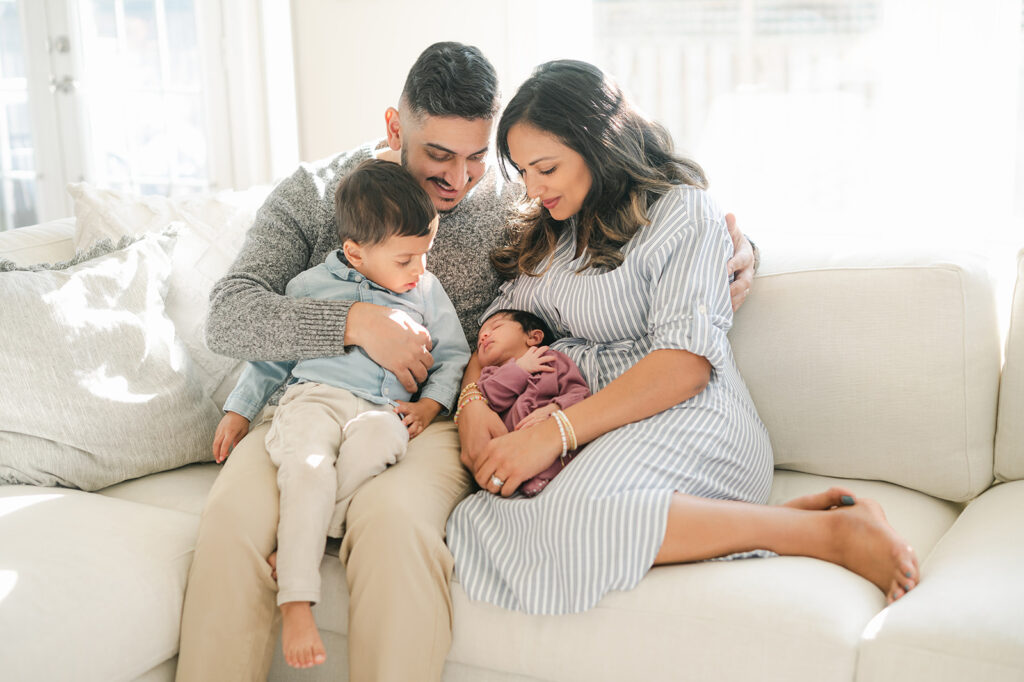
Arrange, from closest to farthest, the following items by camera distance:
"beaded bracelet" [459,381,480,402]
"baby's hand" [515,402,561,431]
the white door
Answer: "baby's hand" [515,402,561,431] < "beaded bracelet" [459,381,480,402] < the white door

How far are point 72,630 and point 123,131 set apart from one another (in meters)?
3.26

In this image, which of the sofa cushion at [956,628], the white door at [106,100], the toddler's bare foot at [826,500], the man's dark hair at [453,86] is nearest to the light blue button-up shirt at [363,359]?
the man's dark hair at [453,86]

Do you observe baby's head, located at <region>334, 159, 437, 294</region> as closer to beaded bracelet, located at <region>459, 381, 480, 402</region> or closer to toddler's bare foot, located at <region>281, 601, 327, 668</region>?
beaded bracelet, located at <region>459, 381, 480, 402</region>

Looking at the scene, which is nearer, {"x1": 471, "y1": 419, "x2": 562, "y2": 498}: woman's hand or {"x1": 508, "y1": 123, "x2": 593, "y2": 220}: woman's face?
{"x1": 471, "y1": 419, "x2": 562, "y2": 498}: woman's hand

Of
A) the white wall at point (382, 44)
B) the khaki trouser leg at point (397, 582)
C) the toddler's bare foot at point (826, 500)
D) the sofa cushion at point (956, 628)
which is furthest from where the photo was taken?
the white wall at point (382, 44)

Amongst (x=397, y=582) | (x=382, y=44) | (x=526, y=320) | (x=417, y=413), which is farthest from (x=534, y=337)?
(x=382, y=44)

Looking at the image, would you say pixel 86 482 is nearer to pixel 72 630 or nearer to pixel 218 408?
pixel 218 408

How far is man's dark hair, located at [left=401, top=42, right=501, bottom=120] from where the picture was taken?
1.62m

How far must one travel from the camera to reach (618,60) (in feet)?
9.30

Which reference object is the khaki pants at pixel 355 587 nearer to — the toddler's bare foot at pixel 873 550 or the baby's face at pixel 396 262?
the baby's face at pixel 396 262

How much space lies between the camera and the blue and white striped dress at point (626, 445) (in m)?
1.27

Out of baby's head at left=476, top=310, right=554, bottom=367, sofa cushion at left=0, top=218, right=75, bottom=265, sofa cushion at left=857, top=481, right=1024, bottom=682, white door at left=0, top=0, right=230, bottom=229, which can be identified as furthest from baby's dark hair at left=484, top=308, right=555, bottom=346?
white door at left=0, top=0, right=230, bottom=229

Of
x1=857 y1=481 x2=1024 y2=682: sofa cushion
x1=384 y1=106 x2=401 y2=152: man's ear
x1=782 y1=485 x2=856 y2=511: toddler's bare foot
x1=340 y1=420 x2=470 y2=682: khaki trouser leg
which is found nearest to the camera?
x1=857 y1=481 x2=1024 y2=682: sofa cushion

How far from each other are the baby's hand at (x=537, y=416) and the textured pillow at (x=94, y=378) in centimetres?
66
